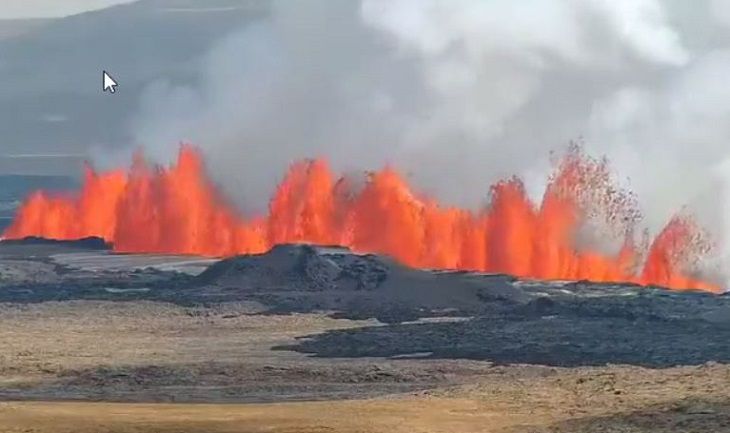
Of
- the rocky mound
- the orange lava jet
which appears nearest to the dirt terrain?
the rocky mound

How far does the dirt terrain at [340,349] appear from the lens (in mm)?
70062

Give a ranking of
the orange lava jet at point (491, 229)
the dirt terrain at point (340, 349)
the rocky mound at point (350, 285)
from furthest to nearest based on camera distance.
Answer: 1. the orange lava jet at point (491, 229)
2. the rocky mound at point (350, 285)
3. the dirt terrain at point (340, 349)

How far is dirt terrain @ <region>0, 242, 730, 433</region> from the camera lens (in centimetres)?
7006

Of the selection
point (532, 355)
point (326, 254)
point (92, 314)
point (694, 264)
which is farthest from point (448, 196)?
point (532, 355)

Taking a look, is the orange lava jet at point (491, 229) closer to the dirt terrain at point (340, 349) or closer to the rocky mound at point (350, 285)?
the dirt terrain at point (340, 349)

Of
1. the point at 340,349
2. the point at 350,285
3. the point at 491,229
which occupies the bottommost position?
the point at 340,349

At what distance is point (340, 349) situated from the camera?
10388 centimetres

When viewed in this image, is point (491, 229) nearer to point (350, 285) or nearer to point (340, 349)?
point (350, 285)

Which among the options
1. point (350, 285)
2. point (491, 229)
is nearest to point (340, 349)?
point (350, 285)

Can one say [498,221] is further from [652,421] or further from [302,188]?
[652,421]

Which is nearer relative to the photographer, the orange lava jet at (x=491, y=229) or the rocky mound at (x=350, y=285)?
the rocky mound at (x=350, y=285)

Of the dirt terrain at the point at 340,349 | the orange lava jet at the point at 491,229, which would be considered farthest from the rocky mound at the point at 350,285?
the orange lava jet at the point at 491,229

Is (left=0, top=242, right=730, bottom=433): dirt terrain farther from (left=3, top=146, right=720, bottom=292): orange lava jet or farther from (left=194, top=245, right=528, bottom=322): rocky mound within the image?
(left=3, top=146, right=720, bottom=292): orange lava jet

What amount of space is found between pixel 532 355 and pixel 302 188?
303 ft
